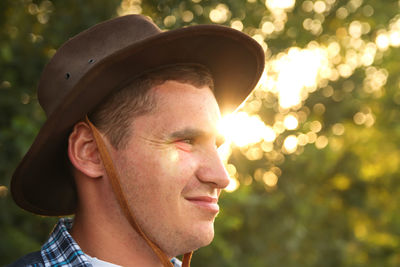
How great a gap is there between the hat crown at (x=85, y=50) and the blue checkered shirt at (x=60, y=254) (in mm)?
555

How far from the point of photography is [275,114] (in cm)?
680

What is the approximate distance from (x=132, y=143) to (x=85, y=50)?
47 centimetres

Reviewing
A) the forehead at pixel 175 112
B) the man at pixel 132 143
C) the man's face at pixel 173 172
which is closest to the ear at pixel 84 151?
the man at pixel 132 143

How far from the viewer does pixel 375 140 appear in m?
14.4

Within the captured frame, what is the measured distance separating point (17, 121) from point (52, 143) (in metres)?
1.72

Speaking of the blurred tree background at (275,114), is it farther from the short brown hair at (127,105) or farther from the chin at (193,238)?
the chin at (193,238)

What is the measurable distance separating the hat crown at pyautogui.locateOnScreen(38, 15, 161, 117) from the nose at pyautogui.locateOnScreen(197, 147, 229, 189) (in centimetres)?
59

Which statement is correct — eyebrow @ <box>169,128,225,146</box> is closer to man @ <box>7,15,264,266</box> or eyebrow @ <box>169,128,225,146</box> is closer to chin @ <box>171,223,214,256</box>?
man @ <box>7,15,264,266</box>

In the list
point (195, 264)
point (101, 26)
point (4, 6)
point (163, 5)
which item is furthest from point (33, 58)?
point (195, 264)

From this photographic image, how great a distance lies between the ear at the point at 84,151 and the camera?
229 cm

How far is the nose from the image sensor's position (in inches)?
85.7

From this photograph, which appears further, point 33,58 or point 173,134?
point 33,58

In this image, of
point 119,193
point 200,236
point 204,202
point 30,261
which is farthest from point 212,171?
point 30,261

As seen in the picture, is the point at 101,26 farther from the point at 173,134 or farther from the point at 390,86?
the point at 390,86
